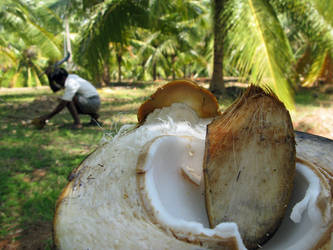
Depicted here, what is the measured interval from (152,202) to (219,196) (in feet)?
0.55

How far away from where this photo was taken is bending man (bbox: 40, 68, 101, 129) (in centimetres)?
A: 429

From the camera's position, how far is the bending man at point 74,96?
14.1ft

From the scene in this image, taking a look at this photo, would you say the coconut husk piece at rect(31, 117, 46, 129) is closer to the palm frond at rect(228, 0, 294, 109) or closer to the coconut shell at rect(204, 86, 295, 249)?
the palm frond at rect(228, 0, 294, 109)

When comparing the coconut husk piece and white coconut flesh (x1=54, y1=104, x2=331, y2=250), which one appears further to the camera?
the coconut husk piece

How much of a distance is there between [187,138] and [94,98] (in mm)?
3991

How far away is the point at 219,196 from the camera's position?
27.6 inches

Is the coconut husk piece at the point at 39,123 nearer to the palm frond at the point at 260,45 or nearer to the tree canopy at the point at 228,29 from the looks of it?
the tree canopy at the point at 228,29

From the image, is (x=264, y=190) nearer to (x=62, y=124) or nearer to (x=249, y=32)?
(x=249, y=32)

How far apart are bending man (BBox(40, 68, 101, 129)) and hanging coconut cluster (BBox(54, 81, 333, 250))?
3.76 meters

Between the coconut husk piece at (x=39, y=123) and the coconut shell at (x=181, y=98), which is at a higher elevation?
the coconut shell at (x=181, y=98)

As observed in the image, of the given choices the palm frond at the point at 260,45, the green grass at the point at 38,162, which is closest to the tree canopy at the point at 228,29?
the palm frond at the point at 260,45

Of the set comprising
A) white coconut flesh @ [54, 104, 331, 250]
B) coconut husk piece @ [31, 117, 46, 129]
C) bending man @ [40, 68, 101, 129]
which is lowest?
coconut husk piece @ [31, 117, 46, 129]

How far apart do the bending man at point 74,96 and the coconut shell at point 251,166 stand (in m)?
3.92

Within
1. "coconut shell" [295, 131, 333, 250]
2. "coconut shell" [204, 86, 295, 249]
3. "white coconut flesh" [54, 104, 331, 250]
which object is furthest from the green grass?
"coconut shell" [295, 131, 333, 250]
